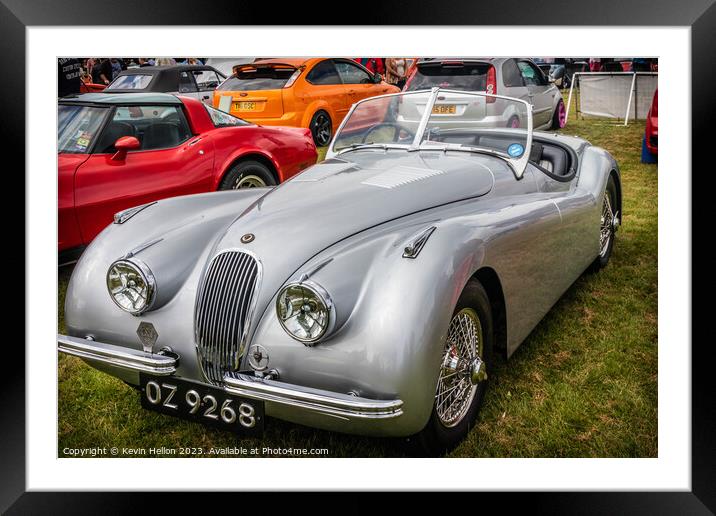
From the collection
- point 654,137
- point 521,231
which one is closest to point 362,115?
point 521,231

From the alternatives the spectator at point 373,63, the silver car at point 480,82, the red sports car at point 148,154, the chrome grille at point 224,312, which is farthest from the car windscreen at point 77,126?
the silver car at point 480,82

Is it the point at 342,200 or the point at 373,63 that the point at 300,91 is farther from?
the point at 342,200

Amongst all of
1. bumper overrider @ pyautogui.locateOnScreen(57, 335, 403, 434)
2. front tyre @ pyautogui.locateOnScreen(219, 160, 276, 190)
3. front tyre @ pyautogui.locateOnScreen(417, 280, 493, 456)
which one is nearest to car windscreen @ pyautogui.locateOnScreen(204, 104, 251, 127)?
front tyre @ pyautogui.locateOnScreen(219, 160, 276, 190)

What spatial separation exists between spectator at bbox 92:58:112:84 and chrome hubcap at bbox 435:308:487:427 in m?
2.05

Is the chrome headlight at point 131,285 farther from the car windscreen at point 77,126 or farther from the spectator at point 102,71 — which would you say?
the spectator at point 102,71

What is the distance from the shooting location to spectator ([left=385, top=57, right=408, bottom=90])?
289cm

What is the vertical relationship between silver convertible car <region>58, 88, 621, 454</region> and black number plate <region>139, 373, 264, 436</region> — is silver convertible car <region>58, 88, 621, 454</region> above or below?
above

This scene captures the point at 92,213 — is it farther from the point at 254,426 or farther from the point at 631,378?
the point at 631,378

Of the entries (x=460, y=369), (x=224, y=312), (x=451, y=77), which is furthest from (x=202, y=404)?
(x=451, y=77)

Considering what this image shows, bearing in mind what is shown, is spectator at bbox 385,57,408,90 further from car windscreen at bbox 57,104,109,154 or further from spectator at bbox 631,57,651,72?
car windscreen at bbox 57,104,109,154

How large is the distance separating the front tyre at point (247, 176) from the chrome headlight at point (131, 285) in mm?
1928

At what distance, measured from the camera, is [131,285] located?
2.41m

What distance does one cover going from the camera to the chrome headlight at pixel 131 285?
2.37 metres

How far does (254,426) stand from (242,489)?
575 millimetres
